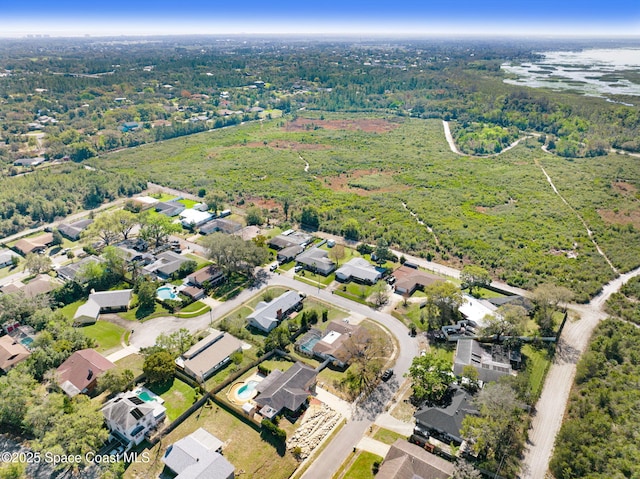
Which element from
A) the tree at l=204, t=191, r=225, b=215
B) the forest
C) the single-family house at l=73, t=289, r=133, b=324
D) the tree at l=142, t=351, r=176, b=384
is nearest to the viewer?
the forest

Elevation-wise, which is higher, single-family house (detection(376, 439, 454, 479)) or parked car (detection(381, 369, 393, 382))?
single-family house (detection(376, 439, 454, 479))

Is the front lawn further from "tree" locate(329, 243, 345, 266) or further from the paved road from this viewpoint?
the paved road

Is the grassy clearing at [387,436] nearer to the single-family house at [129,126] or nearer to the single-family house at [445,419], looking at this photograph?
the single-family house at [445,419]

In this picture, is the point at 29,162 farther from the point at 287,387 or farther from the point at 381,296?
the point at 287,387

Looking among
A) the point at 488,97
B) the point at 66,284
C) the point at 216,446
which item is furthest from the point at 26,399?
the point at 488,97

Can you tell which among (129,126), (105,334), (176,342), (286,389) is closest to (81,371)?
(105,334)

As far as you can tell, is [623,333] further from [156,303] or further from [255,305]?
[156,303]

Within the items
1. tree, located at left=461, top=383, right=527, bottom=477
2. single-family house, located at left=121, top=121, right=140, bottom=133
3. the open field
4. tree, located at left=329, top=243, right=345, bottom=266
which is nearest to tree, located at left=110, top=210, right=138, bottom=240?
the open field

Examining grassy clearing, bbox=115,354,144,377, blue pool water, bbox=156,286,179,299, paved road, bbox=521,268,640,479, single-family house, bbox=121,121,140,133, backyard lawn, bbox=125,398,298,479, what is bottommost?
grassy clearing, bbox=115,354,144,377

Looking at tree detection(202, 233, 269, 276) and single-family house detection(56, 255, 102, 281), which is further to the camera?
single-family house detection(56, 255, 102, 281)
